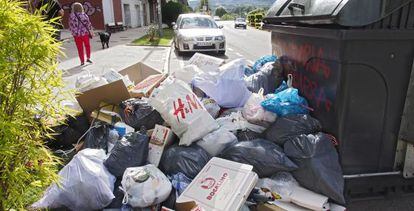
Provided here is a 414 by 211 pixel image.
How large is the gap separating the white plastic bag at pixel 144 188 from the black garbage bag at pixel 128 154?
11.1 inches

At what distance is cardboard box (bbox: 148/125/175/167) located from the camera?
2.79 metres

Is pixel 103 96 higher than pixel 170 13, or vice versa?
pixel 170 13

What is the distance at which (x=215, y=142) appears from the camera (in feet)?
9.39

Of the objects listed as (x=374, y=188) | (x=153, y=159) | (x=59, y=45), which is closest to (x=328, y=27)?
(x=374, y=188)

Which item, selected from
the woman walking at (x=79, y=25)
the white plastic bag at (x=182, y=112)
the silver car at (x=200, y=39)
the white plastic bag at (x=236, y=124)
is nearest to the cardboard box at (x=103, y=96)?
the white plastic bag at (x=182, y=112)

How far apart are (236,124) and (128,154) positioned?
3.29 ft

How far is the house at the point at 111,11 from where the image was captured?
76.4ft

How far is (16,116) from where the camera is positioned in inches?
63.1

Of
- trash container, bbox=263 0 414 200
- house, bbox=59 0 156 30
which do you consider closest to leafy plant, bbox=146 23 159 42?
house, bbox=59 0 156 30

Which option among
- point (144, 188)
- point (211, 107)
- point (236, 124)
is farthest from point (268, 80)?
point (144, 188)

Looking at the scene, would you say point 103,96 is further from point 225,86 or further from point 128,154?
point 225,86

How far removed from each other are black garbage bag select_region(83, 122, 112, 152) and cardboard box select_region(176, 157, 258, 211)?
1039mm

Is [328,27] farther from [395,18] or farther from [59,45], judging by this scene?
[59,45]

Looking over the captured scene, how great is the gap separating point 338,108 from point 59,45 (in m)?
1.93
